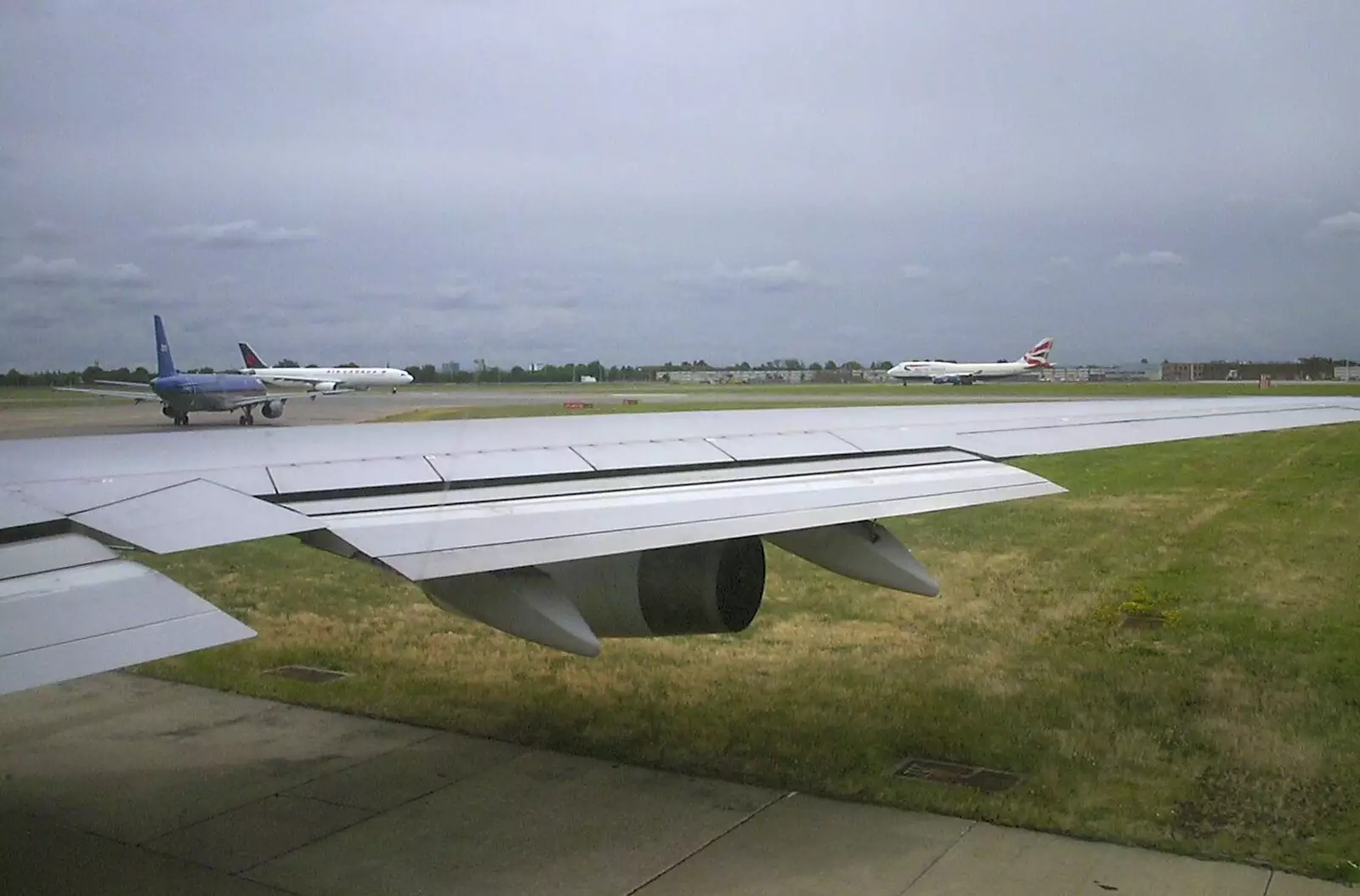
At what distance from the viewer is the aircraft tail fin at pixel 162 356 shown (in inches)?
202

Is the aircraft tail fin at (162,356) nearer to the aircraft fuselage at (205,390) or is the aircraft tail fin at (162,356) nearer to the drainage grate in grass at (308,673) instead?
the aircraft fuselage at (205,390)

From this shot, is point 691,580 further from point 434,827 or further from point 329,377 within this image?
point 329,377

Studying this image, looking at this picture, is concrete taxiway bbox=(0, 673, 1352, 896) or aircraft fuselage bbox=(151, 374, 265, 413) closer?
concrete taxiway bbox=(0, 673, 1352, 896)

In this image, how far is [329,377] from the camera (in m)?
6.28

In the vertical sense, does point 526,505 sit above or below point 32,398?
below

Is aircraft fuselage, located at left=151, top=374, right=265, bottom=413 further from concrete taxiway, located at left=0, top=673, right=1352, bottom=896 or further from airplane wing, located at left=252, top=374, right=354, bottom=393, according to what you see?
concrete taxiway, located at left=0, top=673, right=1352, bottom=896

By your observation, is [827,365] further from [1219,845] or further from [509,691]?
[1219,845]

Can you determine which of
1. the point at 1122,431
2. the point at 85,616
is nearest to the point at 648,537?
the point at 85,616

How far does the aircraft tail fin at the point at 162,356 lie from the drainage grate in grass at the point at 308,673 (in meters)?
3.89

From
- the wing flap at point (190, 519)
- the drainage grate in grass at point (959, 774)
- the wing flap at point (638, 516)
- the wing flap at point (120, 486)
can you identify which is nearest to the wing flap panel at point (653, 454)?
the wing flap at point (638, 516)

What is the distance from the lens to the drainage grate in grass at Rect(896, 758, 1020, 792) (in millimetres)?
6148

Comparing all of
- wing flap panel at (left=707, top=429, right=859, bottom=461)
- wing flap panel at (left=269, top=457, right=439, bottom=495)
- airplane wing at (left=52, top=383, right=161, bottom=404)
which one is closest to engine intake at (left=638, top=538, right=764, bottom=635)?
wing flap panel at (left=707, top=429, right=859, bottom=461)

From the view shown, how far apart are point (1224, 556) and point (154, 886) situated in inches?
420

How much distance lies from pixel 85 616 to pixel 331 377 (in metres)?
3.81
